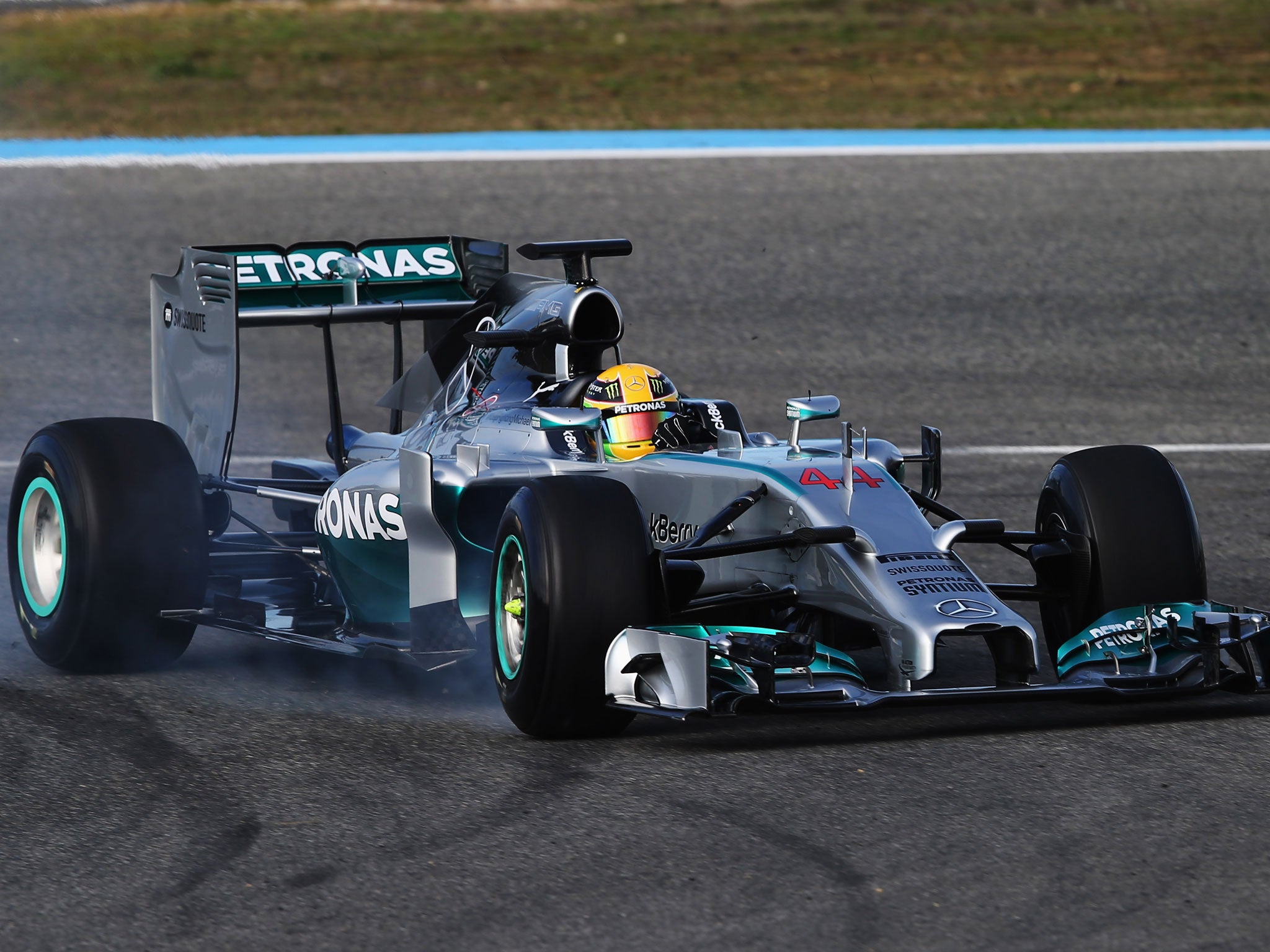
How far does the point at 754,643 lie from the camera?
16.7 ft

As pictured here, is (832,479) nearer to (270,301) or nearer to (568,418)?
(568,418)

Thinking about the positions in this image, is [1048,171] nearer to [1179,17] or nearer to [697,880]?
[1179,17]

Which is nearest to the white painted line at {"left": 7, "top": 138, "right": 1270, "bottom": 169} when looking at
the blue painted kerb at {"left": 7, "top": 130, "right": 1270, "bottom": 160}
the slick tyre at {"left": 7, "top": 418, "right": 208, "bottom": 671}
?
the blue painted kerb at {"left": 7, "top": 130, "right": 1270, "bottom": 160}

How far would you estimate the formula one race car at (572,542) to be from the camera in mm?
5223

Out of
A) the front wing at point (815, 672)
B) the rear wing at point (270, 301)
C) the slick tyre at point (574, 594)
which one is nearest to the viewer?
the front wing at point (815, 672)

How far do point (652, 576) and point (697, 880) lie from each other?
3.76 feet

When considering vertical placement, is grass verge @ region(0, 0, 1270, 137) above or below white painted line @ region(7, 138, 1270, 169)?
above

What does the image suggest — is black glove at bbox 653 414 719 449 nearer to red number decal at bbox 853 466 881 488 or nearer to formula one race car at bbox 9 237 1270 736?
formula one race car at bbox 9 237 1270 736

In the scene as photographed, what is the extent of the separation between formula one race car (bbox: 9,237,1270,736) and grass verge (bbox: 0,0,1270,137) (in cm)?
1298

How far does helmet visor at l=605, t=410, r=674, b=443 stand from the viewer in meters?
6.17

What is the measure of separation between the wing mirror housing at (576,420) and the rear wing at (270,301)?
1.20 meters

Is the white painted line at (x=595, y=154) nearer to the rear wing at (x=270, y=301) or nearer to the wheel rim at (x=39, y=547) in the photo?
the rear wing at (x=270, y=301)

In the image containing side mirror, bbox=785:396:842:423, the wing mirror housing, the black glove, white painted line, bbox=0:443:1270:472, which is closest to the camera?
side mirror, bbox=785:396:842:423

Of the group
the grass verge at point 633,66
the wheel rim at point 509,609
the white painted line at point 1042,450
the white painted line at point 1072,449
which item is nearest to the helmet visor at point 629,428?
the wheel rim at point 509,609
